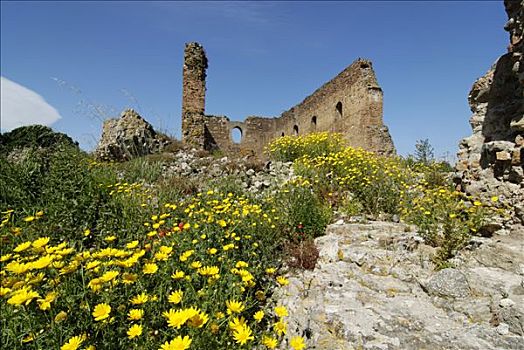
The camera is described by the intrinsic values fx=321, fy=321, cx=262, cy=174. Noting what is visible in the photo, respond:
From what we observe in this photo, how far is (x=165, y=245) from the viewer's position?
122 inches

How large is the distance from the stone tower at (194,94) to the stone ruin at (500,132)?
872 cm

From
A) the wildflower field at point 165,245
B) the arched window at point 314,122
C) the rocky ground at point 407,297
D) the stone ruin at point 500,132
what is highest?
the arched window at point 314,122

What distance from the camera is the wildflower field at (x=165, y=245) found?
70.1 inches

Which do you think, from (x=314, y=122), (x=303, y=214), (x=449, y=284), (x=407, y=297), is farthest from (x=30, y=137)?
(x=314, y=122)

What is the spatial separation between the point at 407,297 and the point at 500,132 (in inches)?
121

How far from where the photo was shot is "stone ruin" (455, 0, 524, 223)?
11.8ft

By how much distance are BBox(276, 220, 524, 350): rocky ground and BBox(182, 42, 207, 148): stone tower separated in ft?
29.5

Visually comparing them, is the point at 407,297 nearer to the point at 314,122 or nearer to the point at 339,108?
the point at 339,108

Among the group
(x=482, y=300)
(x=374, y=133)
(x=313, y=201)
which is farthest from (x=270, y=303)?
(x=374, y=133)

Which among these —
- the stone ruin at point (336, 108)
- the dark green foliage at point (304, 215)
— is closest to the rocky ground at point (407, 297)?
the dark green foliage at point (304, 215)

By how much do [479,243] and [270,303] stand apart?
2.17 meters

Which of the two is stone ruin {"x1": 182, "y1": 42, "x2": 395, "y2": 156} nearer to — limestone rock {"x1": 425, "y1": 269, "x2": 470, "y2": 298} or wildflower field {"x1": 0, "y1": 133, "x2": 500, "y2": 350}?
wildflower field {"x1": 0, "y1": 133, "x2": 500, "y2": 350}

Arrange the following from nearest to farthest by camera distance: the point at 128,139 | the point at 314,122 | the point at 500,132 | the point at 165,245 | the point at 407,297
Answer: the point at 407,297 < the point at 165,245 < the point at 500,132 < the point at 128,139 < the point at 314,122

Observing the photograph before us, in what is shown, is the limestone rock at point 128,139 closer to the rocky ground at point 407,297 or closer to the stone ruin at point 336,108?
the stone ruin at point 336,108
